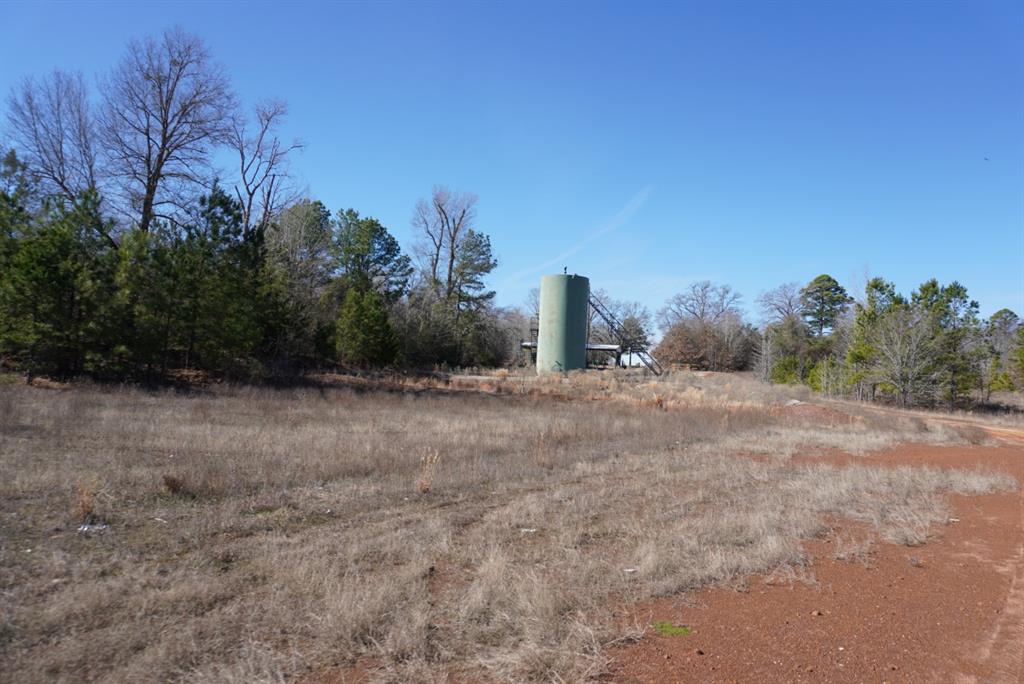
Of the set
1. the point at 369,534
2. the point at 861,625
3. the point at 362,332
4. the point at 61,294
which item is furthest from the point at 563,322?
the point at 861,625

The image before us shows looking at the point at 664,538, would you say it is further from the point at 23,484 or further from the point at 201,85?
the point at 201,85

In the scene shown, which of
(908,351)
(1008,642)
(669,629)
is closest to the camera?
(1008,642)

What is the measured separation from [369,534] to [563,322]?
34899 mm

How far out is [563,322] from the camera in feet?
135

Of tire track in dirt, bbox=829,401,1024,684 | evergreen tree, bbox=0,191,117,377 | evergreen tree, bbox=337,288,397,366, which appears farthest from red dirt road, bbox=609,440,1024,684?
evergreen tree, bbox=337,288,397,366

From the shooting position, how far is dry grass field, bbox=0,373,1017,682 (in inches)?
160

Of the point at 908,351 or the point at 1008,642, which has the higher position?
the point at 908,351

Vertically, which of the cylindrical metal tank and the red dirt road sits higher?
the cylindrical metal tank

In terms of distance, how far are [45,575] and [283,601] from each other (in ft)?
6.92

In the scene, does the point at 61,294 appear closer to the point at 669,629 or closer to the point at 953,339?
the point at 669,629

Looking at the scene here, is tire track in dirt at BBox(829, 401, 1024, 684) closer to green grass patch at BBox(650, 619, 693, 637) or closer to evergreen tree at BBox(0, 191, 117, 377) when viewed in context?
green grass patch at BBox(650, 619, 693, 637)

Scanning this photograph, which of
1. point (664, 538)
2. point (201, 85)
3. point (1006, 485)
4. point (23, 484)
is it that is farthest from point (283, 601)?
point (201, 85)

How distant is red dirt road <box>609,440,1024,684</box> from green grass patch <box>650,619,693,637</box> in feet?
0.18

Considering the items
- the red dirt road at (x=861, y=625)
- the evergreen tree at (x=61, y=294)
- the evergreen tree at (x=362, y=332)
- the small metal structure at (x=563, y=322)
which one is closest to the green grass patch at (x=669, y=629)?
the red dirt road at (x=861, y=625)
